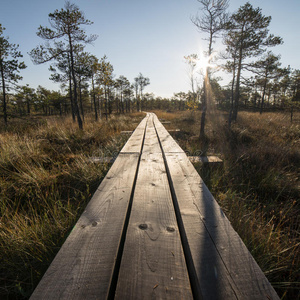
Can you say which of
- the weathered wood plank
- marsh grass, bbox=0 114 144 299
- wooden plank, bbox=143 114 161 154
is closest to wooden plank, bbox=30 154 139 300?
marsh grass, bbox=0 114 144 299

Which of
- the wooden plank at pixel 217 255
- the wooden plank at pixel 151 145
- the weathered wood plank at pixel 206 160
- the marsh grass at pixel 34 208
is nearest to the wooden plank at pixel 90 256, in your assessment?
the marsh grass at pixel 34 208

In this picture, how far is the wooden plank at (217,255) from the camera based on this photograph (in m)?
0.67

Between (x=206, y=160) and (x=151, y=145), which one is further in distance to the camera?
(x=151, y=145)

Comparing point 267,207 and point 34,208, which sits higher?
point 34,208

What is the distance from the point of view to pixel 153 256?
836 mm

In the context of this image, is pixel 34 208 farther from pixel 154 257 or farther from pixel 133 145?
pixel 133 145

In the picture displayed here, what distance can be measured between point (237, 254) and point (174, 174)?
1.13 metres

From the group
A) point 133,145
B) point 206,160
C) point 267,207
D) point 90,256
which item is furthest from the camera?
point 133,145

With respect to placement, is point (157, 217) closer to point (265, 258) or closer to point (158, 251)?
point (158, 251)

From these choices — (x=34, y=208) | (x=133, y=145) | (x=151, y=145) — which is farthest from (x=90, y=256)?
(x=151, y=145)

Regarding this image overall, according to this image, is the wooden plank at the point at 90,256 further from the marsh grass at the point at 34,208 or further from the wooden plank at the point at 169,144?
the wooden plank at the point at 169,144

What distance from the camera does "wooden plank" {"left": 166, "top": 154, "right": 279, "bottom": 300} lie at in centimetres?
67

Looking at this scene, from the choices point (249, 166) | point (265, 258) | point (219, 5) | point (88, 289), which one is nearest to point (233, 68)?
point (219, 5)

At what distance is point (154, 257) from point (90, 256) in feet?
1.15
